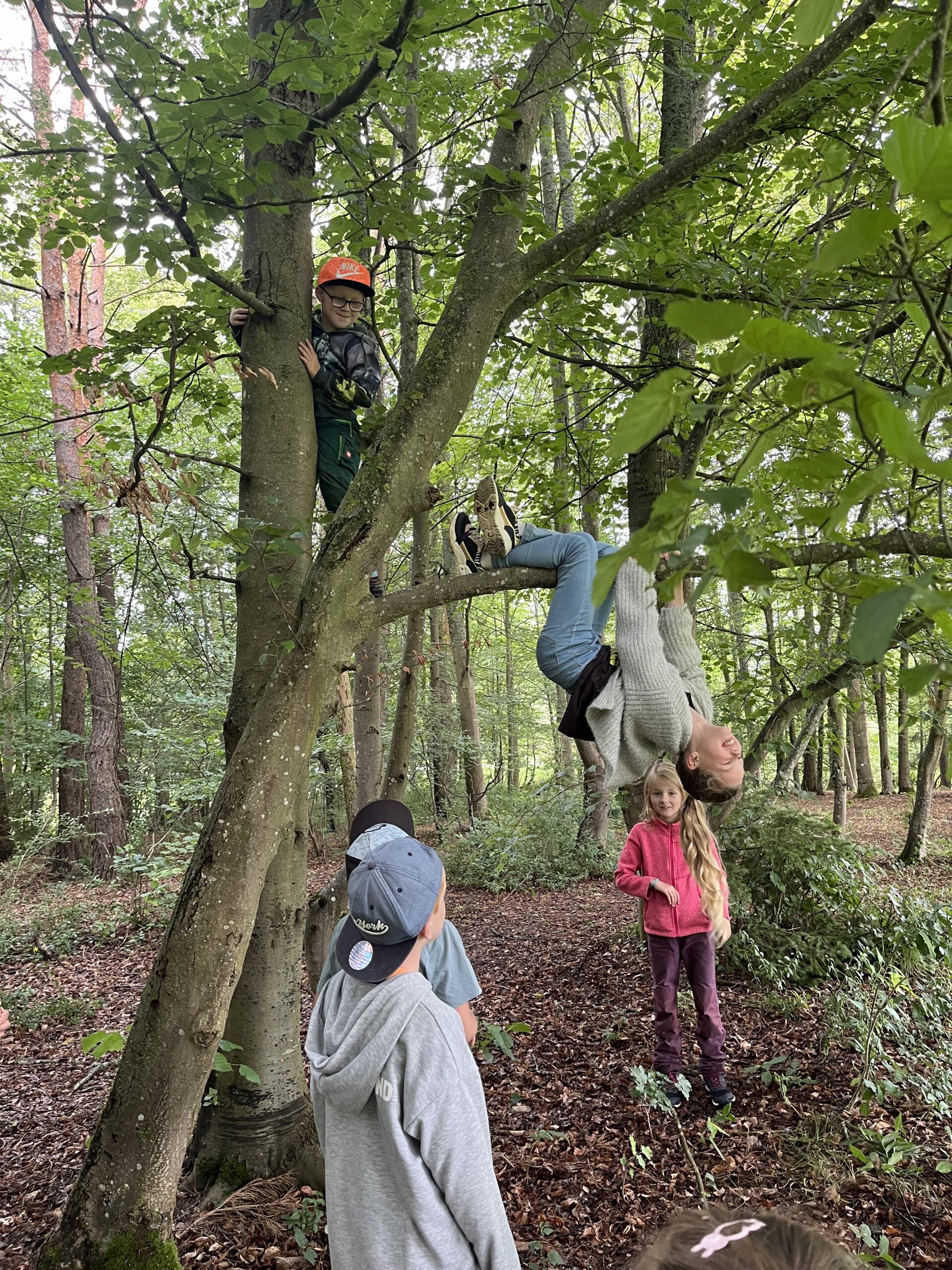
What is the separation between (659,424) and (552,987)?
5.62 m

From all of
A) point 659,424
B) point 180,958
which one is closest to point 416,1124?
point 180,958

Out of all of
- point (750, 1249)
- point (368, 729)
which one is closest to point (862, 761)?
point (368, 729)

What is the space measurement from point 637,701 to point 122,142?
7.60 ft

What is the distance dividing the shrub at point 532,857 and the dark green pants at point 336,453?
6383 mm

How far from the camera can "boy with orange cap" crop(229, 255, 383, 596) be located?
3359 mm

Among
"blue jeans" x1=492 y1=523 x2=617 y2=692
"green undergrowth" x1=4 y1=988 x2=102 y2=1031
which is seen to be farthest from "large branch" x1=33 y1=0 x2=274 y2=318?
"green undergrowth" x1=4 y1=988 x2=102 y2=1031

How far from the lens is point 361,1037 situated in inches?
74.5

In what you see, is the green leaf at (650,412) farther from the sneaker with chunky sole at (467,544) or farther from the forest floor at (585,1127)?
the forest floor at (585,1127)

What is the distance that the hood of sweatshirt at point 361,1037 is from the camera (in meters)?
1.83

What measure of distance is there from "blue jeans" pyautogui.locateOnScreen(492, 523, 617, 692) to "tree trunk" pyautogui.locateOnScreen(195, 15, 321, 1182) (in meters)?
0.95

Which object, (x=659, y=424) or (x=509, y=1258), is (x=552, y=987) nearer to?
(x=509, y=1258)

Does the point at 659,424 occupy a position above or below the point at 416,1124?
above

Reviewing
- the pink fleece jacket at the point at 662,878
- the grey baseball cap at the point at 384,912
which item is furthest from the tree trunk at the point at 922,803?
the grey baseball cap at the point at 384,912

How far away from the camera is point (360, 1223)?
74.2 inches
